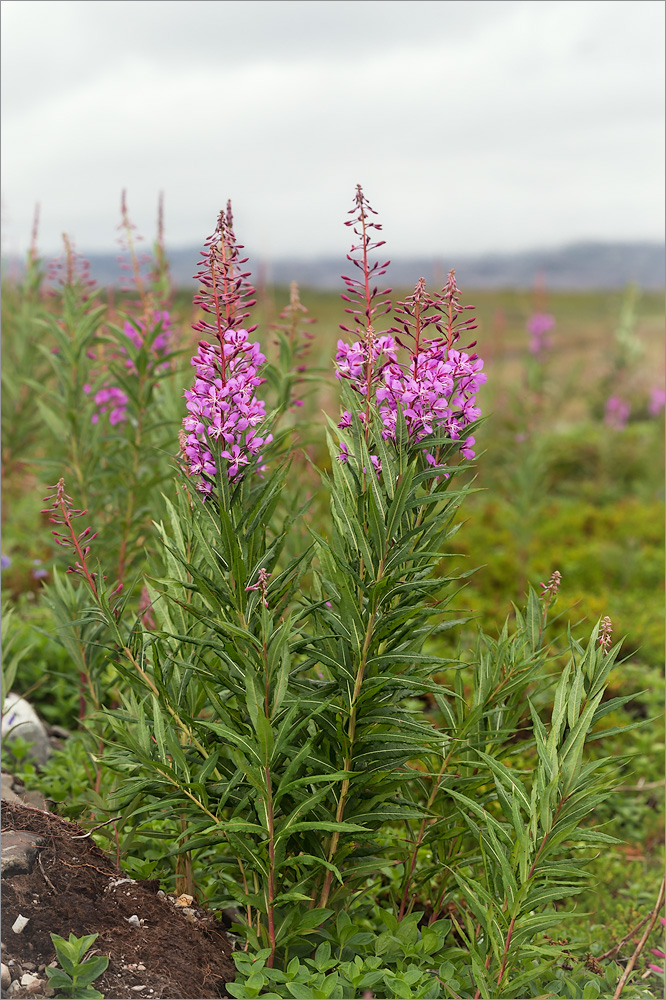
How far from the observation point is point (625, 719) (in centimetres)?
457

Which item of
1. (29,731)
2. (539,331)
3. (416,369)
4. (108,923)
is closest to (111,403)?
(29,731)

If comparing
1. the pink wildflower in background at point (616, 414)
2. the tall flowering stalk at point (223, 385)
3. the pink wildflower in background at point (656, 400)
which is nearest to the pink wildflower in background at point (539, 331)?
the pink wildflower in background at point (616, 414)

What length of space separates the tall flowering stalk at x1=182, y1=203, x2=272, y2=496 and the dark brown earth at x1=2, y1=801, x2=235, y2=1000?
1100mm

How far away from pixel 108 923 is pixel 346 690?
869 mm

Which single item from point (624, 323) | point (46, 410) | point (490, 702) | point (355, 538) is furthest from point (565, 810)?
point (624, 323)

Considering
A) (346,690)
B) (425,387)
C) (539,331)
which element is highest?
(539,331)

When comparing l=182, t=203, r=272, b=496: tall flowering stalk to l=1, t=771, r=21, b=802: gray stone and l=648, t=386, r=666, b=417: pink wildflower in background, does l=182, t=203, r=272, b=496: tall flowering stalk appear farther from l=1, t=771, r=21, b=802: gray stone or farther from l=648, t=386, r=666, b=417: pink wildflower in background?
l=648, t=386, r=666, b=417: pink wildflower in background

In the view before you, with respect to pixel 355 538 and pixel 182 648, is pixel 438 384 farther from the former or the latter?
pixel 182 648

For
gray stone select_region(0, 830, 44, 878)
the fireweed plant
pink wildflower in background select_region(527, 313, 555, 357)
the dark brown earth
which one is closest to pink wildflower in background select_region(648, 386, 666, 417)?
pink wildflower in background select_region(527, 313, 555, 357)

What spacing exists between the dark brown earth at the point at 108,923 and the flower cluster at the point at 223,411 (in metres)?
1.11

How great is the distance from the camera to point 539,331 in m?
8.03

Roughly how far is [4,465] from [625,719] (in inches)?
151

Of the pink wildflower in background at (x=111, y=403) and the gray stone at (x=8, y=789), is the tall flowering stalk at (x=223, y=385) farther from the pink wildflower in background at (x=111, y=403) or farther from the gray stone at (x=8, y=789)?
the pink wildflower in background at (x=111, y=403)

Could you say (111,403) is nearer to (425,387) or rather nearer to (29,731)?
(29,731)
